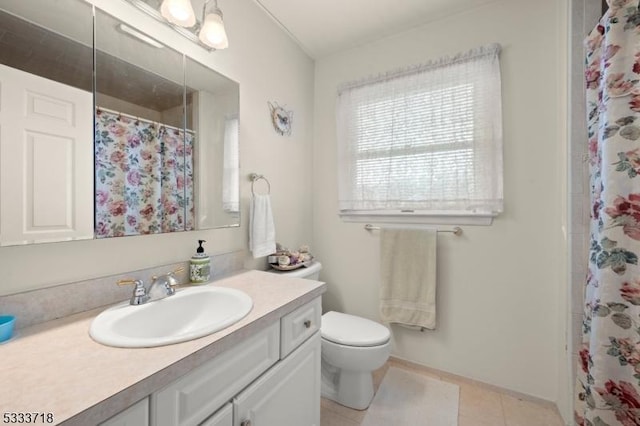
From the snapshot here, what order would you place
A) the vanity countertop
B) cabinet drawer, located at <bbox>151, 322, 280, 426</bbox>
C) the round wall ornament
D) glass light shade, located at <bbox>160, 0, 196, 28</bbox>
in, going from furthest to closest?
the round wall ornament
glass light shade, located at <bbox>160, 0, 196, 28</bbox>
cabinet drawer, located at <bbox>151, 322, 280, 426</bbox>
the vanity countertop

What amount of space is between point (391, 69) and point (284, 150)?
0.96 metres

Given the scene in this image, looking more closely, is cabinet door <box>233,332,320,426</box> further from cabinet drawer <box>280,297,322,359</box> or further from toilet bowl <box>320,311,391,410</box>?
toilet bowl <box>320,311,391,410</box>

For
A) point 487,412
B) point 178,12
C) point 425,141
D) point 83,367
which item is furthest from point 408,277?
point 178,12

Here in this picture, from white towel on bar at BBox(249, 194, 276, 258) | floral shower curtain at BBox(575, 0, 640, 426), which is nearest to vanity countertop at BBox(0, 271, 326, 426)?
white towel on bar at BBox(249, 194, 276, 258)

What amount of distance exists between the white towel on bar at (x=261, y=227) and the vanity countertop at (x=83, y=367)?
70 centimetres

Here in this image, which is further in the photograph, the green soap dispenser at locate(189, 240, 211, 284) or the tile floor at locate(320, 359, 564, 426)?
the tile floor at locate(320, 359, 564, 426)

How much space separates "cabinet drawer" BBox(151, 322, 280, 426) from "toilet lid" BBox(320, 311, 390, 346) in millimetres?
656

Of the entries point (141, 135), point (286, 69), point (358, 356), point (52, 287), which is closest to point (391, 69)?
point (286, 69)

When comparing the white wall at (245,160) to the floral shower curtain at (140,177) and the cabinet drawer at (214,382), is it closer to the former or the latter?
the floral shower curtain at (140,177)

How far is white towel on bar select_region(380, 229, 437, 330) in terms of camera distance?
5.67ft

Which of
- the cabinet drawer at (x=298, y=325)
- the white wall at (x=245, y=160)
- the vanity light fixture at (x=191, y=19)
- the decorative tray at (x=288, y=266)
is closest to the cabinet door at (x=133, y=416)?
the cabinet drawer at (x=298, y=325)

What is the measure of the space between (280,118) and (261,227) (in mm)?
790

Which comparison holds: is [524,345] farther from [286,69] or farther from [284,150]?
[286,69]

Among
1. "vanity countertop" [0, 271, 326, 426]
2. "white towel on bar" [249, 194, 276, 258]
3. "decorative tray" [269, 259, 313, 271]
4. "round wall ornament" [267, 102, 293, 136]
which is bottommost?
"decorative tray" [269, 259, 313, 271]
